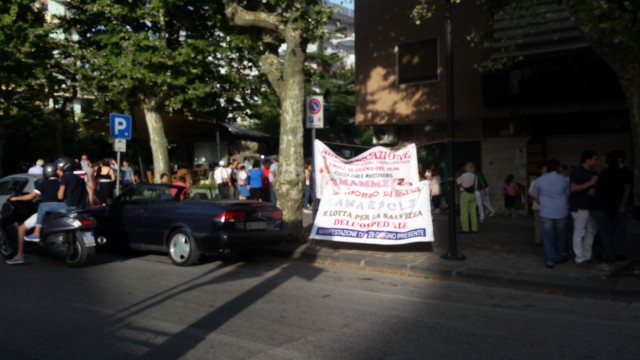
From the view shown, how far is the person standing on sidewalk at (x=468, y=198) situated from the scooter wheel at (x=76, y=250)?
765 centimetres

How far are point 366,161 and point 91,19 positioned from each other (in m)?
13.4

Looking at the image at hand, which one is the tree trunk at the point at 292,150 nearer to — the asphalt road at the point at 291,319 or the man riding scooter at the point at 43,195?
the asphalt road at the point at 291,319

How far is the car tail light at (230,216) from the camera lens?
369 inches

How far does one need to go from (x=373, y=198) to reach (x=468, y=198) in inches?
117

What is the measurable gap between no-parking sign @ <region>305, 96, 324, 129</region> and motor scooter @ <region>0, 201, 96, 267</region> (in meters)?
4.54

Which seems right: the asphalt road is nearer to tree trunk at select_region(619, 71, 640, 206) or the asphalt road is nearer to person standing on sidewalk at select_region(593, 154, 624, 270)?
person standing on sidewalk at select_region(593, 154, 624, 270)

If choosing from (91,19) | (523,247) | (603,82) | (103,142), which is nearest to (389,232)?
(523,247)

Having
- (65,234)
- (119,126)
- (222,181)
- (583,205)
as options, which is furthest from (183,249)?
(222,181)

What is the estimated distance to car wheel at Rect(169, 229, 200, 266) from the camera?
9562 millimetres

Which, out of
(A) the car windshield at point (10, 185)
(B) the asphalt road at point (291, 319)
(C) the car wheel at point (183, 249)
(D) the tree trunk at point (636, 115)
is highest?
(D) the tree trunk at point (636, 115)

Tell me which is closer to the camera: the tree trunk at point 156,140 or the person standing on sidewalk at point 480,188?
the person standing on sidewalk at point 480,188

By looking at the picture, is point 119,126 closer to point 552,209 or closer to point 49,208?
point 49,208

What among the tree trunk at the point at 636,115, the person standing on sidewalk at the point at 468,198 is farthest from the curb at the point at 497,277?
the person standing on sidewalk at the point at 468,198

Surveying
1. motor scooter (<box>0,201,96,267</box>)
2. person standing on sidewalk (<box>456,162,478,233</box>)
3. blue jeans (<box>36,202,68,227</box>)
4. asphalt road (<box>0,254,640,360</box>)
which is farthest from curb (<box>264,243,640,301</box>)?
blue jeans (<box>36,202,68,227</box>)
